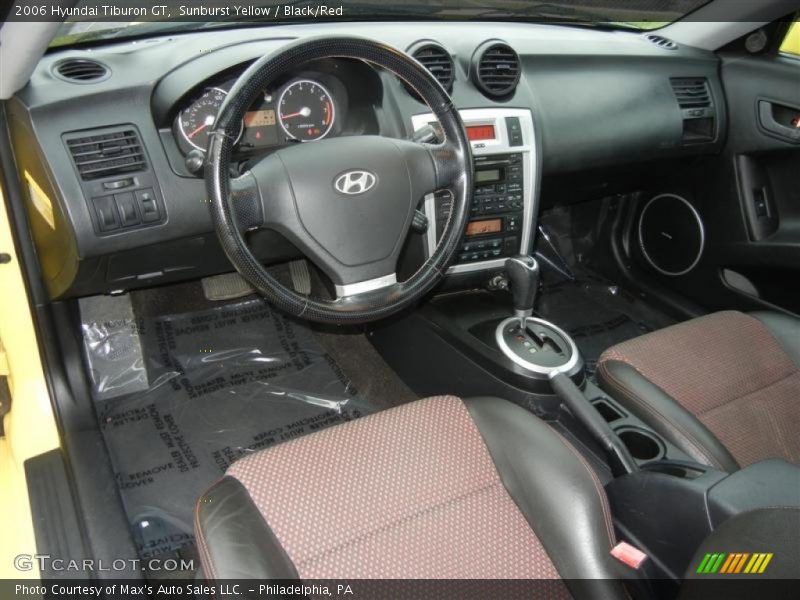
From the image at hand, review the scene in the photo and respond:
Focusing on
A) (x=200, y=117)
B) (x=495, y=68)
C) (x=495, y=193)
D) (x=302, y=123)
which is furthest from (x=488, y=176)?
(x=200, y=117)

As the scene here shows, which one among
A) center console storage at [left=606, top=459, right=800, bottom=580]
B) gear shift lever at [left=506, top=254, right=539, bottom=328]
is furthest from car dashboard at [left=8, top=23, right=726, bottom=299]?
center console storage at [left=606, top=459, right=800, bottom=580]

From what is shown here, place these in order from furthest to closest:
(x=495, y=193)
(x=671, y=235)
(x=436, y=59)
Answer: (x=671, y=235) < (x=495, y=193) < (x=436, y=59)

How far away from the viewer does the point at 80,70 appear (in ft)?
4.99

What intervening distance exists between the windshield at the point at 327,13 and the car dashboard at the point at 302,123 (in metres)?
0.04

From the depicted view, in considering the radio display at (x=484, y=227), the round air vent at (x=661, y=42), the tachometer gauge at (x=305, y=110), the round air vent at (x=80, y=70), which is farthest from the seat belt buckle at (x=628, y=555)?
the round air vent at (x=661, y=42)

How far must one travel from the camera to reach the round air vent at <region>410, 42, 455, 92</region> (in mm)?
1793

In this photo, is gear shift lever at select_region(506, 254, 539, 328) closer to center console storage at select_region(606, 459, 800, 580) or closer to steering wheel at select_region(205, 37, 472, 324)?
steering wheel at select_region(205, 37, 472, 324)

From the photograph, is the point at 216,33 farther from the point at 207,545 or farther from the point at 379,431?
the point at 207,545

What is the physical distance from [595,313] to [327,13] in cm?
147

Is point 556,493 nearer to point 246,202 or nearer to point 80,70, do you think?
point 246,202

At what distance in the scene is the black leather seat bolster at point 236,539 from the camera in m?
1.01

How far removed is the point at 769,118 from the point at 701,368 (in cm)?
106

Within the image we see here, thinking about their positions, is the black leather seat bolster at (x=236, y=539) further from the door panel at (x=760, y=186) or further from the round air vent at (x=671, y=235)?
the round air vent at (x=671, y=235)

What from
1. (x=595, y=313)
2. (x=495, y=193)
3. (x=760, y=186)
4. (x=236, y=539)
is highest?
(x=495, y=193)
